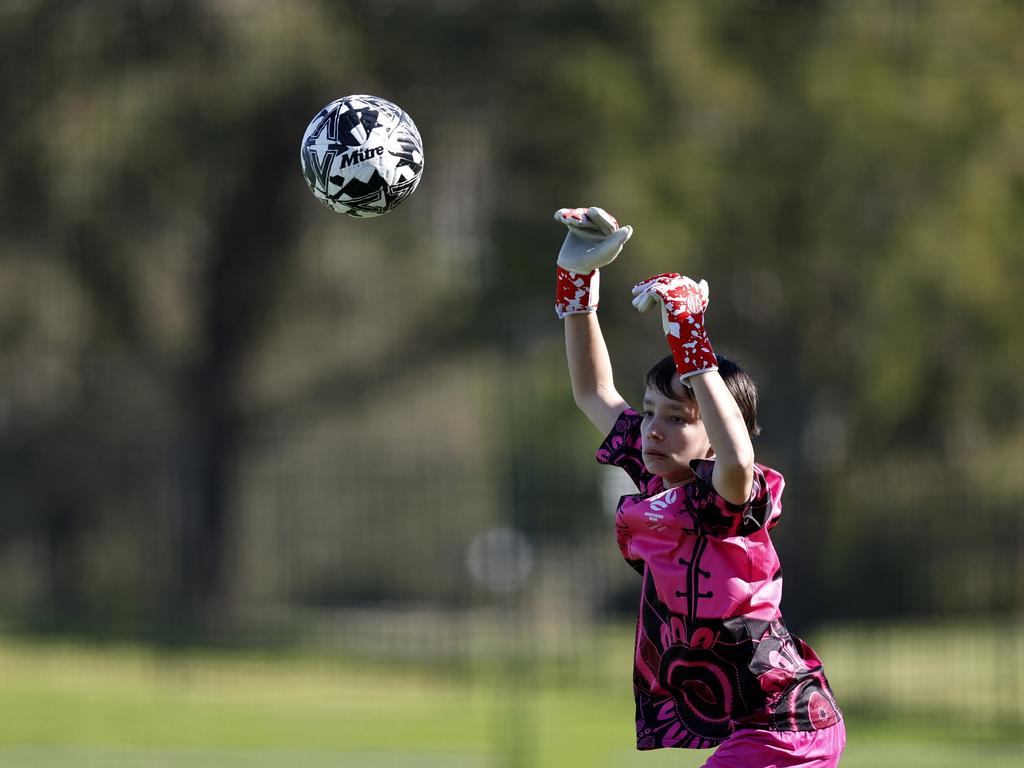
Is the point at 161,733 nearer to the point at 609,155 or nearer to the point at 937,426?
the point at 937,426

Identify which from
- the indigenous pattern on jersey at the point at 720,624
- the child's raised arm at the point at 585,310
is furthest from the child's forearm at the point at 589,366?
the indigenous pattern on jersey at the point at 720,624

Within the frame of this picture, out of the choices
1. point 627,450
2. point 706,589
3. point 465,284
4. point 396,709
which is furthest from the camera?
point 465,284

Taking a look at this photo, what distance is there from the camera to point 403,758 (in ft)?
38.9

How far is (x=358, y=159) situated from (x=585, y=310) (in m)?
0.90

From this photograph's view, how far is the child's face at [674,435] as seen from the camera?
4512mm

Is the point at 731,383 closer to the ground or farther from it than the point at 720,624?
farther from it

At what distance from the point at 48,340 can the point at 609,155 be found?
35.3ft

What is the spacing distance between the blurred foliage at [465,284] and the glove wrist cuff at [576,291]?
5.73 metres

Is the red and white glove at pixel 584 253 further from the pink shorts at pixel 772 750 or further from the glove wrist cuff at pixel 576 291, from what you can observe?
the pink shorts at pixel 772 750

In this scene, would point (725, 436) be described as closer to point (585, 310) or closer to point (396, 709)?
point (585, 310)

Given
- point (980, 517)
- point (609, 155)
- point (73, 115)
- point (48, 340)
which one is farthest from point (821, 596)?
point (48, 340)

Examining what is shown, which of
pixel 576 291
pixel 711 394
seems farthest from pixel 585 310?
pixel 711 394

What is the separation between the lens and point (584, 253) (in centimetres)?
493

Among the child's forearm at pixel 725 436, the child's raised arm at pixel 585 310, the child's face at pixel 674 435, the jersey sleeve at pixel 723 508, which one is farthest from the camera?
the child's raised arm at pixel 585 310
